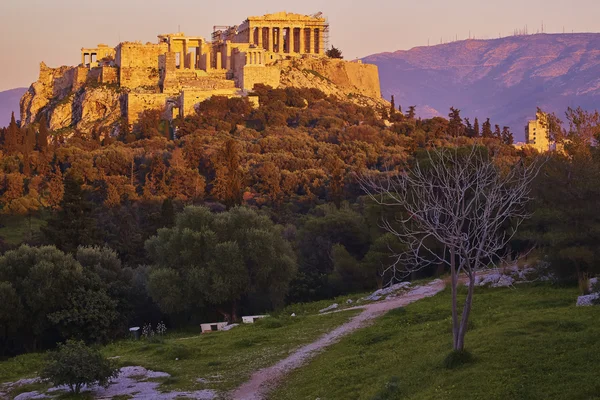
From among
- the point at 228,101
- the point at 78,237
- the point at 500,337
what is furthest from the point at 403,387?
the point at 228,101

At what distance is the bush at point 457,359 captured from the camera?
655 inches

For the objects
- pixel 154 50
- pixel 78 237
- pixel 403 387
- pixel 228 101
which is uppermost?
pixel 154 50

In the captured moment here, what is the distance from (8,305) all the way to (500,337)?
59.8ft

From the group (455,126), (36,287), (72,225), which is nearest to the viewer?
(36,287)

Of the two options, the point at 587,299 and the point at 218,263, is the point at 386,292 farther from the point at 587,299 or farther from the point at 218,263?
the point at 587,299

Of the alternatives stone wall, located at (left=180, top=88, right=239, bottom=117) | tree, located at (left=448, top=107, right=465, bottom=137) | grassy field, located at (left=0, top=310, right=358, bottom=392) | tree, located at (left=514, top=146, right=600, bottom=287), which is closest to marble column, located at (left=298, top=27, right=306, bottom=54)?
stone wall, located at (left=180, top=88, right=239, bottom=117)

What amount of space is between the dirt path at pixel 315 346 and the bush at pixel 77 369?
288cm

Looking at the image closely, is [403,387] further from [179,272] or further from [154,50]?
[154,50]

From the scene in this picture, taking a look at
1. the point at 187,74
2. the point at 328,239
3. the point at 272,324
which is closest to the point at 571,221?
the point at 272,324

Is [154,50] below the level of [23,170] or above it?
above

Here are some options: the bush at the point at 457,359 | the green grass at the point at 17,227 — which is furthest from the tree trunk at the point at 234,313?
the green grass at the point at 17,227

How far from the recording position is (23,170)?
2844 inches

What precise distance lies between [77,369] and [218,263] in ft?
50.1

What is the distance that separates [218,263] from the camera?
33875 mm
